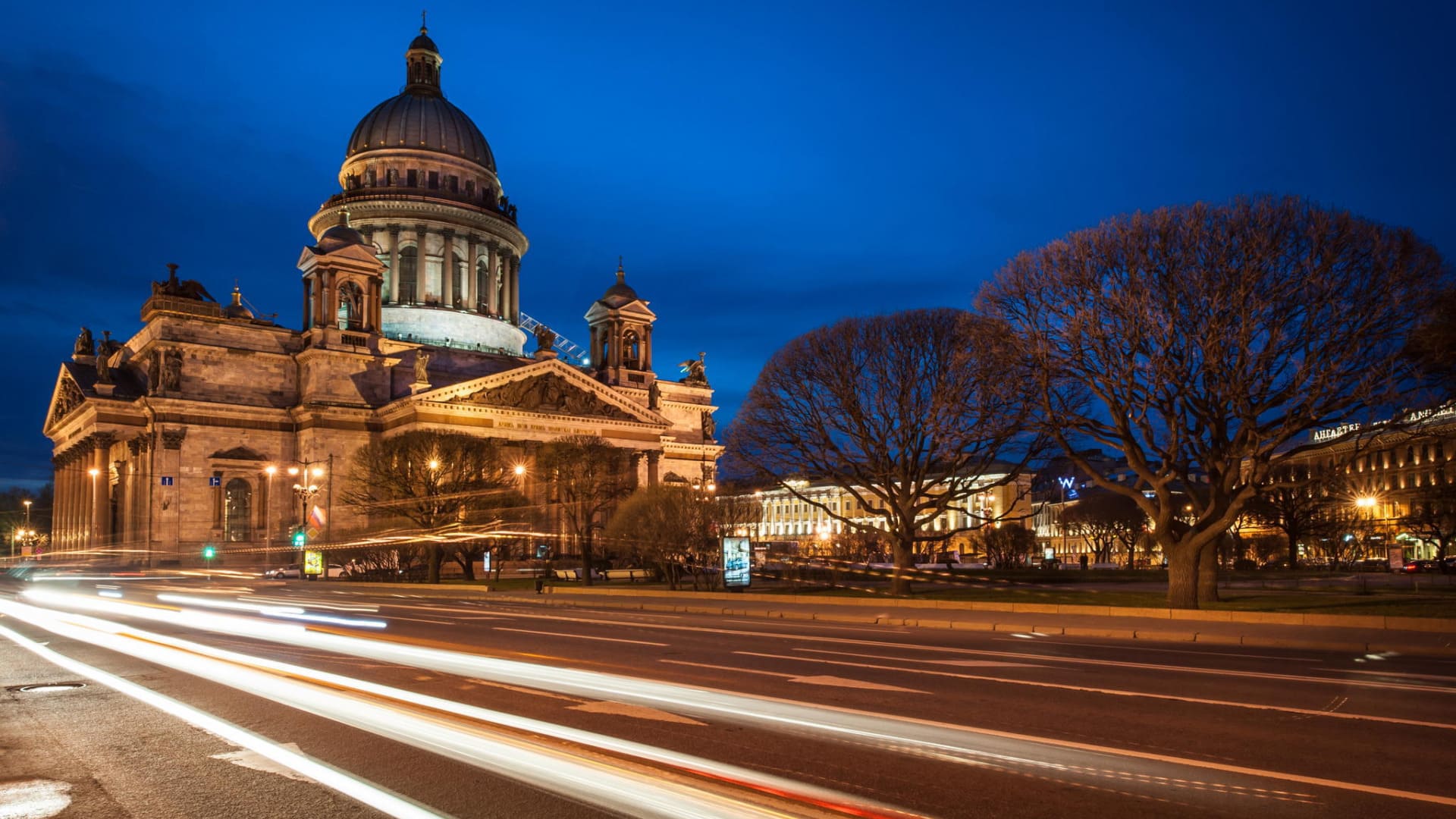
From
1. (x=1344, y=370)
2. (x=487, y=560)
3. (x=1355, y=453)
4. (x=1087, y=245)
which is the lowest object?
(x=487, y=560)

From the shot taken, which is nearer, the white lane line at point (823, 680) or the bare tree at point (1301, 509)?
the white lane line at point (823, 680)

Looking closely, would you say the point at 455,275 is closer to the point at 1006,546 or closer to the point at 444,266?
the point at 444,266

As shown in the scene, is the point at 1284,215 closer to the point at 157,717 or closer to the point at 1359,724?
the point at 1359,724

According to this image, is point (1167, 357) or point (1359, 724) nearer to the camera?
point (1359, 724)

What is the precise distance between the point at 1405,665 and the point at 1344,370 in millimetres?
13215

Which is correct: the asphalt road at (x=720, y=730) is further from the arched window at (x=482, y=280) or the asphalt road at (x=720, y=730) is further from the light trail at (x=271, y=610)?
the arched window at (x=482, y=280)

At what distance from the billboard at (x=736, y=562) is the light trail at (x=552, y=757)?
78.3ft

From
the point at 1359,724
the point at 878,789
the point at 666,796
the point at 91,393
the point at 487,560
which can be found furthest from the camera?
the point at 91,393

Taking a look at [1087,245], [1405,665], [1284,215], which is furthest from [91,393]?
[1405,665]

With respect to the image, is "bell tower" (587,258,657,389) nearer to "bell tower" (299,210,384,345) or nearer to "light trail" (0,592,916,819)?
"bell tower" (299,210,384,345)

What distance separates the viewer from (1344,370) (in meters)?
27.8

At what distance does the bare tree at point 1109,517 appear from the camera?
73.9 metres

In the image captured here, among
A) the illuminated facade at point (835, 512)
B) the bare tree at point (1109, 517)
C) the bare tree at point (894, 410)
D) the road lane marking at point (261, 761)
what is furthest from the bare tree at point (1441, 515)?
the road lane marking at point (261, 761)

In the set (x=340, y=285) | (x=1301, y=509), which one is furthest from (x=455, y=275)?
(x=1301, y=509)
